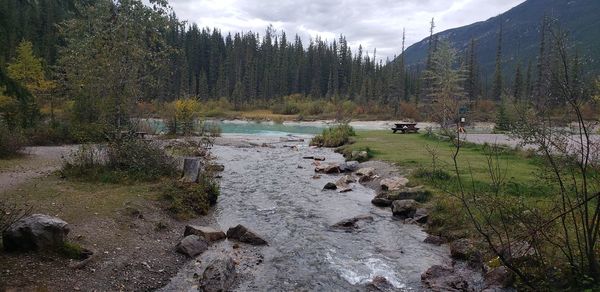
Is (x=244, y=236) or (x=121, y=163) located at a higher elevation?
(x=121, y=163)

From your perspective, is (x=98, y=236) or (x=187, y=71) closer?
(x=98, y=236)

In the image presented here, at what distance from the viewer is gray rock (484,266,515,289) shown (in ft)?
24.5

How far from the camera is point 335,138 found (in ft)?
109

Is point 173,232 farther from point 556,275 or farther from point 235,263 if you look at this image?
point 556,275

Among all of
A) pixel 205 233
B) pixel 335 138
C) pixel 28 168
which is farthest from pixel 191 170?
pixel 335 138

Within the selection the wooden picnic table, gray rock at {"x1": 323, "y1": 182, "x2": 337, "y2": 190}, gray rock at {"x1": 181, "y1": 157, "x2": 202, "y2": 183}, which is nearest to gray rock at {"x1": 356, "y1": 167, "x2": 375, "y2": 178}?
gray rock at {"x1": 323, "y1": 182, "x2": 337, "y2": 190}

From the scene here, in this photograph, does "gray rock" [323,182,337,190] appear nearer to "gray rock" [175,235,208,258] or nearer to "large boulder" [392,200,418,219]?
"large boulder" [392,200,418,219]

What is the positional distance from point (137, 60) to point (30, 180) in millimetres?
7209

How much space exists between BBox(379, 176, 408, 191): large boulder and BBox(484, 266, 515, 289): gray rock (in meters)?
7.61

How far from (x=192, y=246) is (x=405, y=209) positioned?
6783mm

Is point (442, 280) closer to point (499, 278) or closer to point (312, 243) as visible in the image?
point (499, 278)

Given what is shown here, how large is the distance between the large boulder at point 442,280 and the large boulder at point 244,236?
3939mm

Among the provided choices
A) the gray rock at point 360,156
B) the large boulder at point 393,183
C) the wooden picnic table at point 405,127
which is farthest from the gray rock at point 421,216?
the wooden picnic table at point 405,127

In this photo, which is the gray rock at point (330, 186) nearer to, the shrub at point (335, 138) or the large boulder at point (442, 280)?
the large boulder at point (442, 280)
